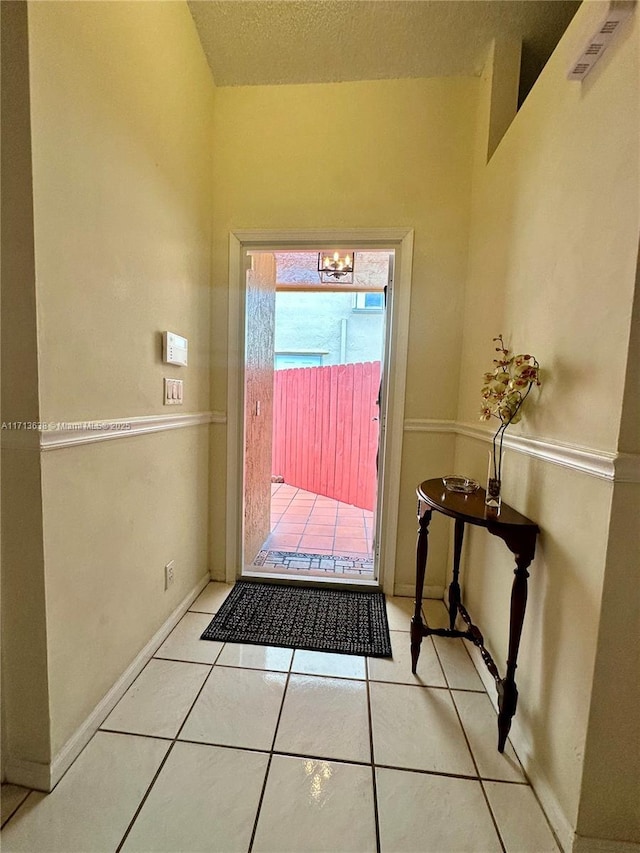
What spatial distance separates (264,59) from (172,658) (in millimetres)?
2873

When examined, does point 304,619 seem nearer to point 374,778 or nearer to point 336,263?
point 374,778

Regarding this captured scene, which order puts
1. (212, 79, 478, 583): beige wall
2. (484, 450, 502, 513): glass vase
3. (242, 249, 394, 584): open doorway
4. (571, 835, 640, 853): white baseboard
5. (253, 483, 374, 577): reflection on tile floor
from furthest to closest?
(253, 483, 374, 577): reflection on tile floor < (242, 249, 394, 584): open doorway < (212, 79, 478, 583): beige wall < (484, 450, 502, 513): glass vase < (571, 835, 640, 853): white baseboard

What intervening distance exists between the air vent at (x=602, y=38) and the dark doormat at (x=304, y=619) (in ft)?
6.93

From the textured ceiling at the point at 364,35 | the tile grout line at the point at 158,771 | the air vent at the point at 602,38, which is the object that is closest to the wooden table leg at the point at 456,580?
the tile grout line at the point at 158,771

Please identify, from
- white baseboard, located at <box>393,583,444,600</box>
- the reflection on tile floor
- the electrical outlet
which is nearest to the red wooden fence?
the reflection on tile floor

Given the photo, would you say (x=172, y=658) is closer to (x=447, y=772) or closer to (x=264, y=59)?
(x=447, y=772)

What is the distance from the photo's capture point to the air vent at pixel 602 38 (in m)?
0.79

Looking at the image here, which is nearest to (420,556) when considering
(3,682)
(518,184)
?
(3,682)

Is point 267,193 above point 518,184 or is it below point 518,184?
above

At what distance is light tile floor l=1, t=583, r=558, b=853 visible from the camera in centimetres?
92

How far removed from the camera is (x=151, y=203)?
1416 millimetres

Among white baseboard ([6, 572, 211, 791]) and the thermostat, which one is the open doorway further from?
white baseboard ([6, 572, 211, 791])

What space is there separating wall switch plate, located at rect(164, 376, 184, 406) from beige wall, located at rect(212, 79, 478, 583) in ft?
2.77

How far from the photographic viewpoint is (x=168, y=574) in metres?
1.67
